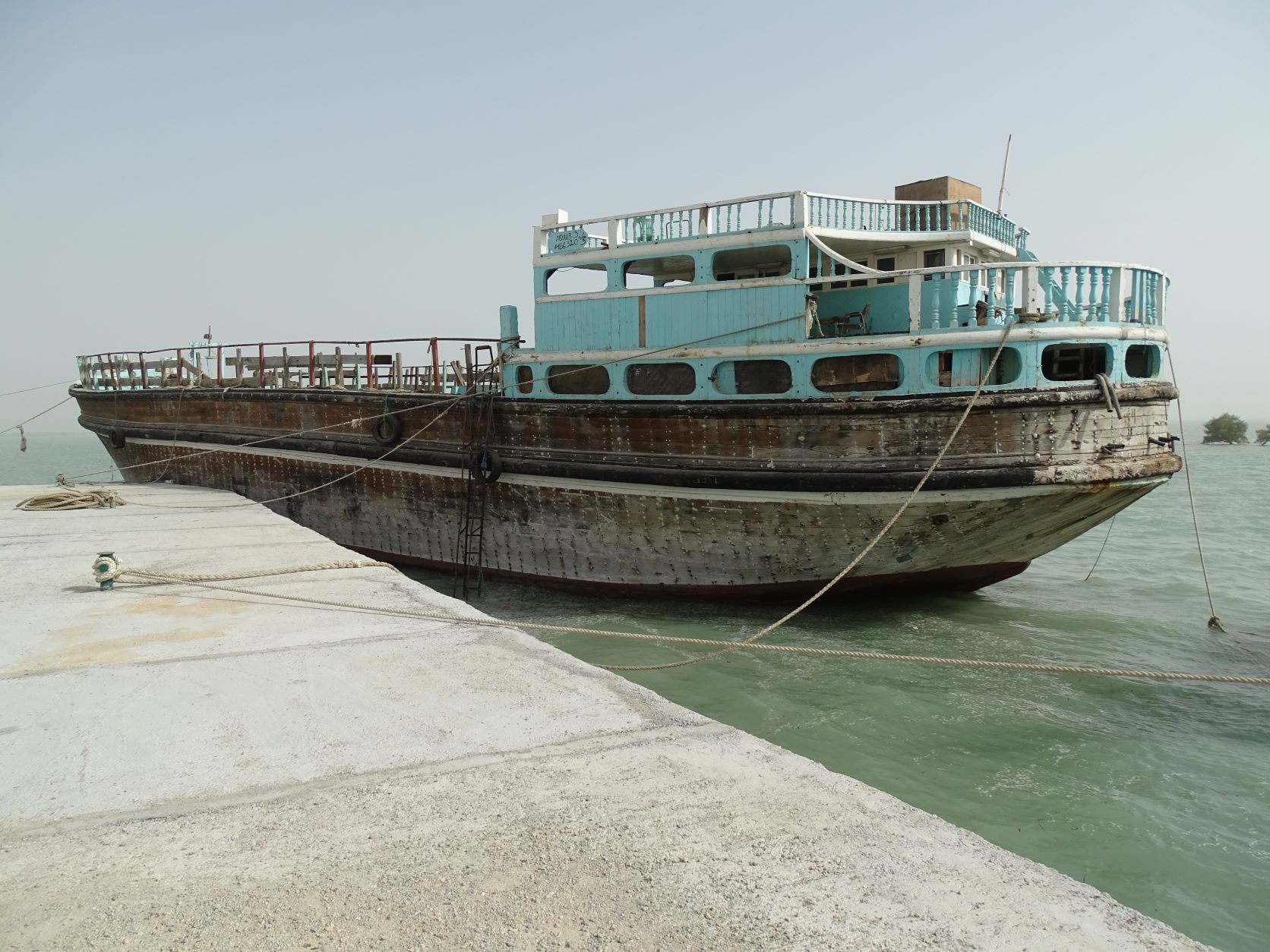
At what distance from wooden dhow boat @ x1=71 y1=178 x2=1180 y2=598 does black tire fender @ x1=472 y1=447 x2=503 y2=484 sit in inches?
1.2

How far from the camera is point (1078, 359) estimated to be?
9.23m

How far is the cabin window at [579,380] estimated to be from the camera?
10.8m

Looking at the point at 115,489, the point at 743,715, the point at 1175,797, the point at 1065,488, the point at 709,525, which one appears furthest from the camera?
the point at 115,489

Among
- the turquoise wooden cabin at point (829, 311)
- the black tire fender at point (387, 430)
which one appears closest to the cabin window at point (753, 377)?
the turquoise wooden cabin at point (829, 311)

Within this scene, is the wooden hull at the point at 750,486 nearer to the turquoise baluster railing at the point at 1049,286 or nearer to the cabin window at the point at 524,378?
the cabin window at the point at 524,378

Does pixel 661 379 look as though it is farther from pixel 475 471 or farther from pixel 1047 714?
pixel 1047 714

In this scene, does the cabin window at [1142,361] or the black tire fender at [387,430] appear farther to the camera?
the black tire fender at [387,430]

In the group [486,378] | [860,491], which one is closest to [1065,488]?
→ [860,491]

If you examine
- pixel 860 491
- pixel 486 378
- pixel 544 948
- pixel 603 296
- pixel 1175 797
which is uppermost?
pixel 603 296

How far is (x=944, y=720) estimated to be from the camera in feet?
21.5

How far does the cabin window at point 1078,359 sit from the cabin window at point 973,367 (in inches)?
14.9

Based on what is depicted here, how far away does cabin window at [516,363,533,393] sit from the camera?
11.3 metres

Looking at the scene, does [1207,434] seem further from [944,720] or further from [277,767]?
[277,767]

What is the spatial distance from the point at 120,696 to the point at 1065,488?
317 inches
